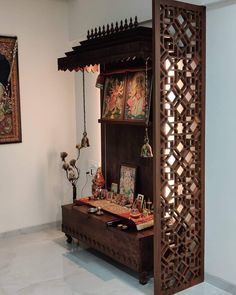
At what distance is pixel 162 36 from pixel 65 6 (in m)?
2.42

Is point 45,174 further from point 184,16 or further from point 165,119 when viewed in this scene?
point 184,16

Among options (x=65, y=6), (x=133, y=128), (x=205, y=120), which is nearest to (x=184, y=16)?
(x=205, y=120)

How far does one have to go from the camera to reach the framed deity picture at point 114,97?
4.04 meters

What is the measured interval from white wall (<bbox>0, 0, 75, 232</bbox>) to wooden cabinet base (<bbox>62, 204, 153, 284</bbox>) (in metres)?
0.71

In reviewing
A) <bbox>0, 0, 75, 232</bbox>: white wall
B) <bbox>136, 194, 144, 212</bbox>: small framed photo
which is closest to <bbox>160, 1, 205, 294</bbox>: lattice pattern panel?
<bbox>136, 194, 144, 212</bbox>: small framed photo

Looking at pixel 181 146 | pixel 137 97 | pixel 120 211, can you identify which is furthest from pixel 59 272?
pixel 137 97

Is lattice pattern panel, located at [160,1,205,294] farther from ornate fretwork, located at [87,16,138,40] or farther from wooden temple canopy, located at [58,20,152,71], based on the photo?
ornate fretwork, located at [87,16,138,40]

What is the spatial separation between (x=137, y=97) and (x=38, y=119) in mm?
1537

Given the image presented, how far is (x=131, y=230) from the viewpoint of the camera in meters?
3.48

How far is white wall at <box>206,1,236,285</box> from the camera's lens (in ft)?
9.95

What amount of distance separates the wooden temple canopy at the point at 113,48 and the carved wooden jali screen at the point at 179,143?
268 mm

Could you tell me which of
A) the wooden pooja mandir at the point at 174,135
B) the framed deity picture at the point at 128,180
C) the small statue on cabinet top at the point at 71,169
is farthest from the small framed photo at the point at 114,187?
the wooden pooja mandir at the point at 174,135

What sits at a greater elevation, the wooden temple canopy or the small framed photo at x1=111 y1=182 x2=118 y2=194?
the wooden temple canopy

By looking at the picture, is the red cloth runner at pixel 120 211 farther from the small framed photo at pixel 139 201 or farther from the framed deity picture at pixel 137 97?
the framed deity picture at pixel 137 97
